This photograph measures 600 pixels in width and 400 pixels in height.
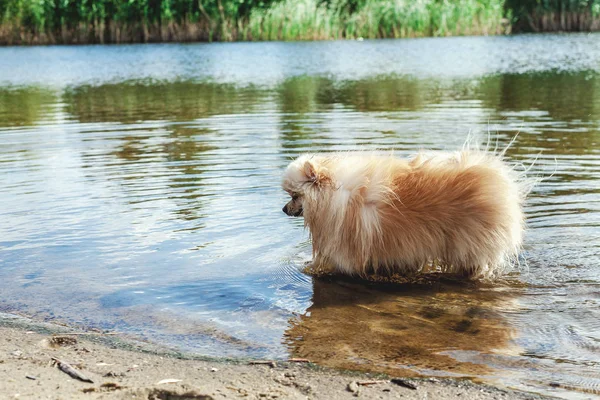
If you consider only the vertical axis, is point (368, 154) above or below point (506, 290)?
above

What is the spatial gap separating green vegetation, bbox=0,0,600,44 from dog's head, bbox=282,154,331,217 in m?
31.5

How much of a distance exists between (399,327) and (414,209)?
0.99m

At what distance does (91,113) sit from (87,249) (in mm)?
10174

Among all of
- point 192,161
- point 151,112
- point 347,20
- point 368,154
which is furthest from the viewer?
point 347,20

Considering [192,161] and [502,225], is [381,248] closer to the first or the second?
[502,225]

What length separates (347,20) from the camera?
36.7 m

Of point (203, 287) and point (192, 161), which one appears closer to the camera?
Result: point (203, 287)

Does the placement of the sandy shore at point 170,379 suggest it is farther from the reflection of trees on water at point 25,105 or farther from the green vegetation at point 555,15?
the green vegetation at point 555,15

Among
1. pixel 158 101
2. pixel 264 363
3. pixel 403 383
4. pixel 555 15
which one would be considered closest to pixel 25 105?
pixel 158 101

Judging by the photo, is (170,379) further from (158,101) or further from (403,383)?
(158,101)

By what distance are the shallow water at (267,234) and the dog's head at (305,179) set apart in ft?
2.18

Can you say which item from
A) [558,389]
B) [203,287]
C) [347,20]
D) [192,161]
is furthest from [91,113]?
[347,20]

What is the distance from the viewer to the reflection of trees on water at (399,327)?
443cm

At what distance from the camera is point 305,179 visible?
5.74m
